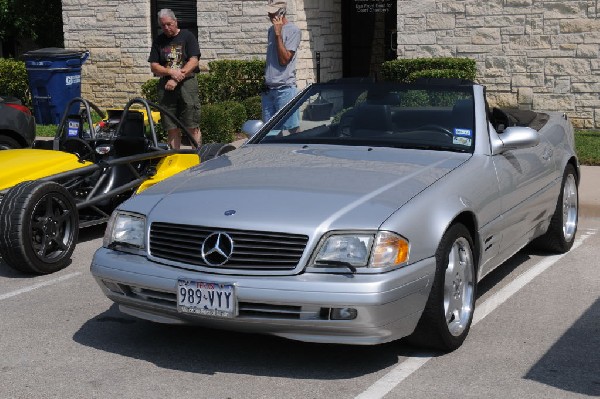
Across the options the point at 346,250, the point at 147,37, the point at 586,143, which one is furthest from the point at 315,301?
the point at 147,37

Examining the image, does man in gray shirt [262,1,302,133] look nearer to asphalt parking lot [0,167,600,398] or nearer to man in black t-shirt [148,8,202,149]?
man in black t-shirt [148,8,202,149]

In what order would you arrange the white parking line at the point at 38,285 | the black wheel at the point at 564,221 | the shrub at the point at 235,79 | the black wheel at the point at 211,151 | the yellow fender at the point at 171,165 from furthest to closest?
the shrub at the point at 235,79
the black wheel at the point at 211,151
the yellow fender at the point at 171,165
the black wheel at the point at 564,221
the white parking line at the point at 38,285

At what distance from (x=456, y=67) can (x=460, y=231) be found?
9570 mm

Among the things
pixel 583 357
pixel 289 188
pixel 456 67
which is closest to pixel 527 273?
pixel 583 357

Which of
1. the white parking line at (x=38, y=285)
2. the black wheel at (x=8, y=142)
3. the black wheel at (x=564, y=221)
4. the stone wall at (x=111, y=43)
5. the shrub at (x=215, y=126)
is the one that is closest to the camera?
the white parking line at (x=38, y=285)

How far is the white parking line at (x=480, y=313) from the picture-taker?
5.36 meters

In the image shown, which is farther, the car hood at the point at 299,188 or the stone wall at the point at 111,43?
the stone wall at the point at 111,43

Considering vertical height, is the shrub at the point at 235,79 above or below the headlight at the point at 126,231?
below

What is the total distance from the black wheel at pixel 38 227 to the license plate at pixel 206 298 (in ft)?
7.99

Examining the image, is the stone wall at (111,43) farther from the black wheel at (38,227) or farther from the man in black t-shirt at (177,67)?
the black wheel at (38,227)

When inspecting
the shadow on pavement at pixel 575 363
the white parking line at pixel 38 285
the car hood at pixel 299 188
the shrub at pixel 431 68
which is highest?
the car hood at pixel 299 188

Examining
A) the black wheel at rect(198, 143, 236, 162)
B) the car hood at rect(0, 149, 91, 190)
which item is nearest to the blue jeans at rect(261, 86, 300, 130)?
the black wheel at rect(198, 143, 236, 162)

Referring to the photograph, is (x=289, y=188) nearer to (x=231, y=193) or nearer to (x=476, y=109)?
(x=231, y=193)

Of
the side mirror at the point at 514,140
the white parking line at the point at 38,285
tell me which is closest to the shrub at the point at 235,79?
the white parking line at the point at 38,285
